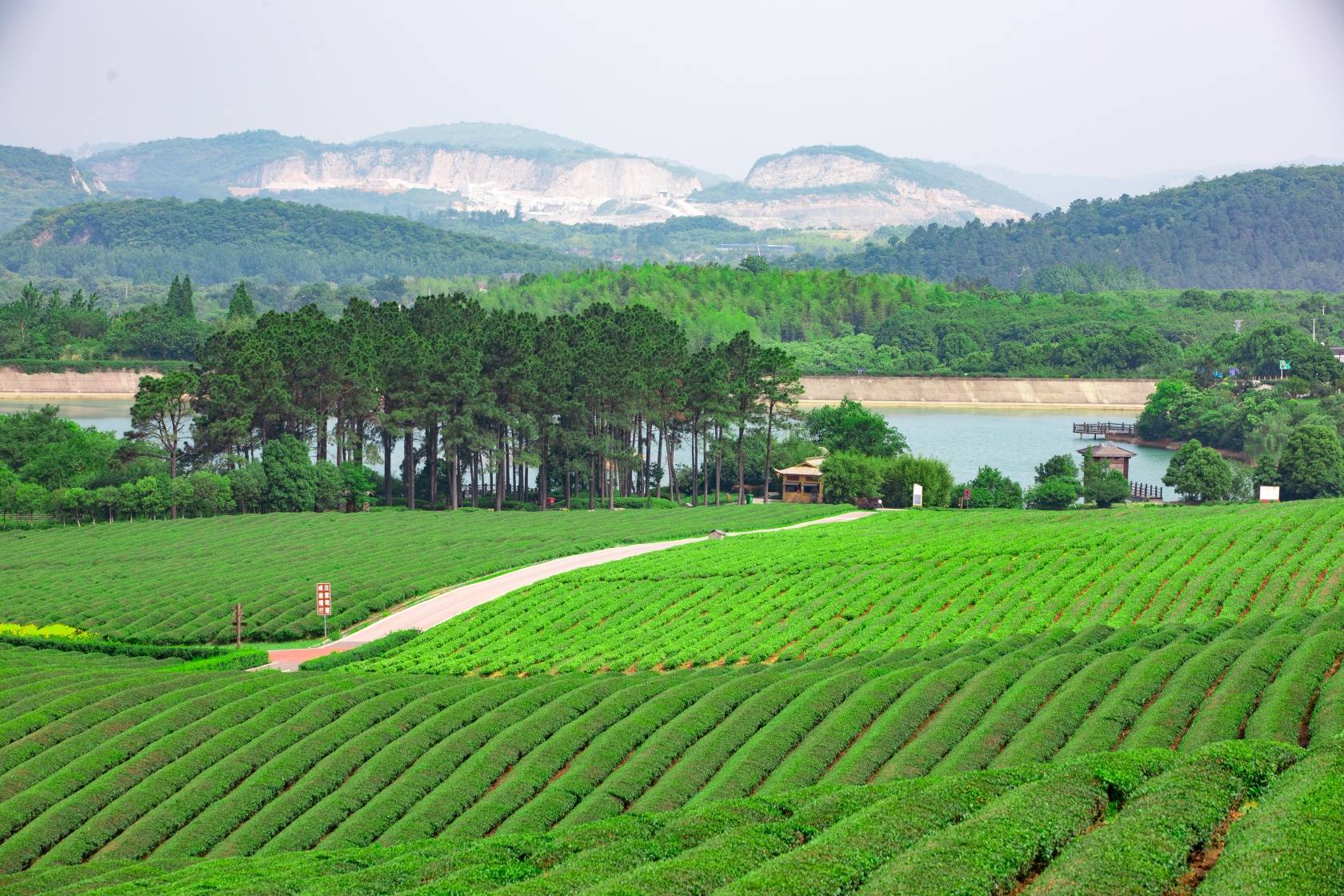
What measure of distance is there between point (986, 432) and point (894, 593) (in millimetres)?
89429

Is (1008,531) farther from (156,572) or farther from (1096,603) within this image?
(156,572)

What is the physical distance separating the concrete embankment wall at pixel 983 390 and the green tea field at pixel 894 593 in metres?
99.5

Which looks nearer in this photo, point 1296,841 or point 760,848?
point 1296,841

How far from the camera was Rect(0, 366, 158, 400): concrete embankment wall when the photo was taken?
146 metres

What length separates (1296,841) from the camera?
58.0 feet

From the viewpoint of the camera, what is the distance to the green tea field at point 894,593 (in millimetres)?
40562

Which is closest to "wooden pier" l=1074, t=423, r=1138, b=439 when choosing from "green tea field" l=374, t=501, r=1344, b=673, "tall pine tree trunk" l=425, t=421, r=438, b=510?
"tall pine tree trunk" l=425, t=421, r=438, b=510

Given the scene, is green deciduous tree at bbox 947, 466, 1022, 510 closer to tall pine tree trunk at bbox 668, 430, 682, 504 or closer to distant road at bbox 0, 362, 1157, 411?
tall pine tree trunk at bbox 668, 430, 682, 504

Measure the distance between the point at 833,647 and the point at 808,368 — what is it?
12162cm

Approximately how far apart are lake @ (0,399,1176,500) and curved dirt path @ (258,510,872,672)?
38.8 meters

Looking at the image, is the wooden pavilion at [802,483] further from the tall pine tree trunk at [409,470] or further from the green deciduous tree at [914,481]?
the tall pine tree trunk at [409,470]

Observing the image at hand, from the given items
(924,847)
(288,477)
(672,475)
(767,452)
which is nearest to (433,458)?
(288,477)

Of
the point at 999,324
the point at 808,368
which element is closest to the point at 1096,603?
the point at 808,368

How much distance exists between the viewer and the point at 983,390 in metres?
157
